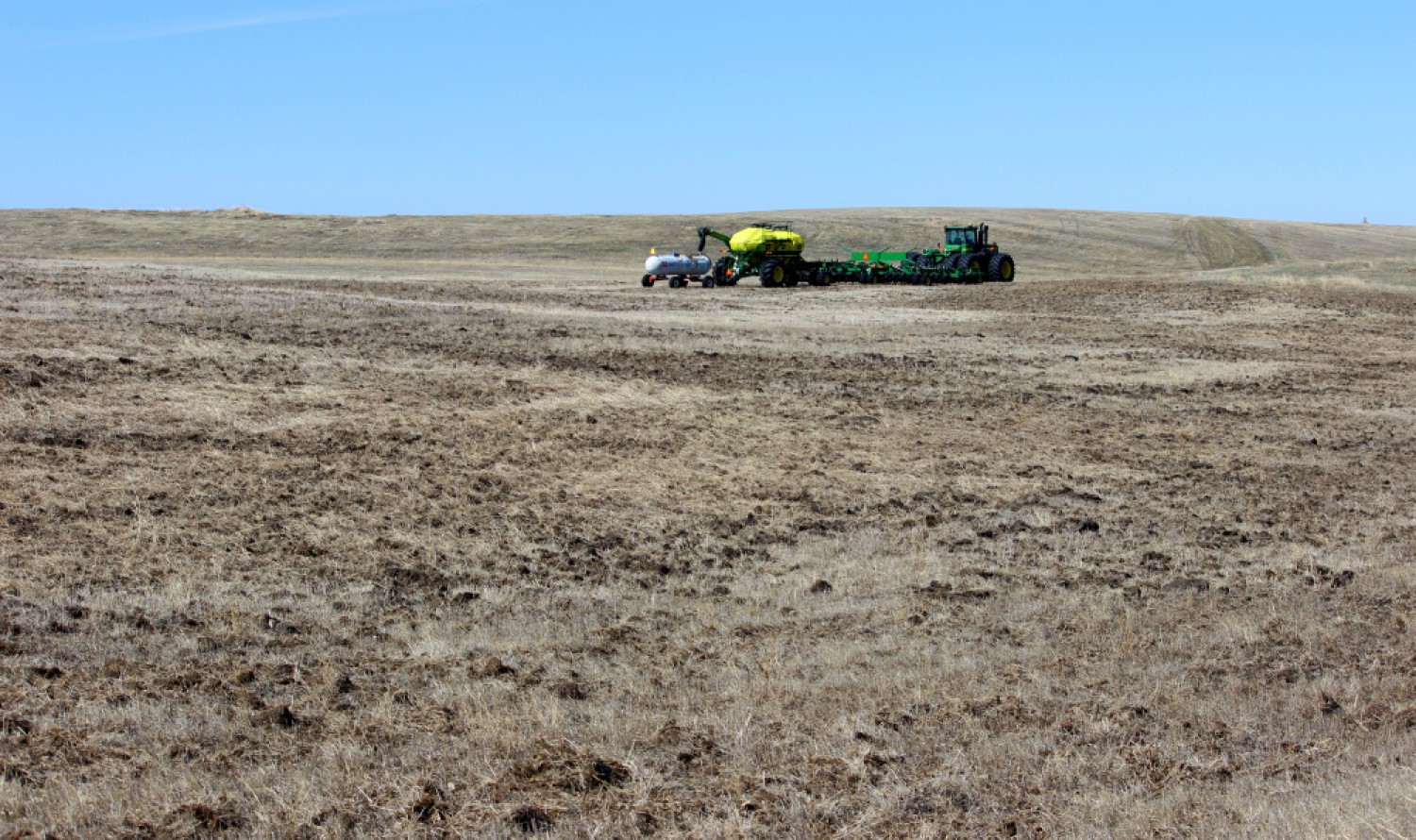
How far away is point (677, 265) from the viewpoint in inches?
1633

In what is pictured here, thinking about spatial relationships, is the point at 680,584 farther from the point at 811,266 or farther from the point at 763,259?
the point at 763,259

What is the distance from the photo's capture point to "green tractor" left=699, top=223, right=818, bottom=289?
42.3m

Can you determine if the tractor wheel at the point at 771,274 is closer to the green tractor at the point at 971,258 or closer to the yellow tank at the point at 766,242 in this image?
the yellow tank at the point at 766,242

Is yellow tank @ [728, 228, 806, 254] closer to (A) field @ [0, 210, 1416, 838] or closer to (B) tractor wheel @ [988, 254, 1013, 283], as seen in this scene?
(B) tractor wheel @ [988, 254, 1013, 283]

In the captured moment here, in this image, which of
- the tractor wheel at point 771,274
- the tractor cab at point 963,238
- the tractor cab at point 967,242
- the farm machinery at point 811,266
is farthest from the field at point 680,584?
the tractor cab at point 963,238

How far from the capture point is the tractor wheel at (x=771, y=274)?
4153cm

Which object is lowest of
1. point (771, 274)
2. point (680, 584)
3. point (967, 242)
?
point (680, 584)

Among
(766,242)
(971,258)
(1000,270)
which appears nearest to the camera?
(766,242)

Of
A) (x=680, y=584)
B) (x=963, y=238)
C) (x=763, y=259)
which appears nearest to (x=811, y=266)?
(x=763, y=259)

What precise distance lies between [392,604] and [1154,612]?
5182 millimetres

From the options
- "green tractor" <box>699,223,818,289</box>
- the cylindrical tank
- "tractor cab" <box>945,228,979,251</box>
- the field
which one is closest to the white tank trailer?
the cylindrical tank

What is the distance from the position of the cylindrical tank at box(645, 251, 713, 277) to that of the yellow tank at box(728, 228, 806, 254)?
1406mm

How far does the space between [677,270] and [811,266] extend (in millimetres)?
4494

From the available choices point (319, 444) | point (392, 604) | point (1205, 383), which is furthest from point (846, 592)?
point (1205, 383)
